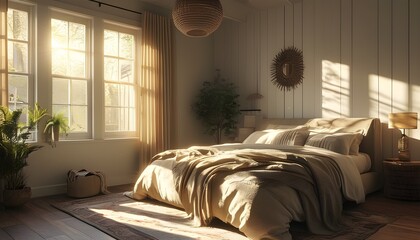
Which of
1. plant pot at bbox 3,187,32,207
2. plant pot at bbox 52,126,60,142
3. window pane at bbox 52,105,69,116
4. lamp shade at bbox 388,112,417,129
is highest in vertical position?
window pane at bbox 52,105,69,116

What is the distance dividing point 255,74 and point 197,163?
328cm

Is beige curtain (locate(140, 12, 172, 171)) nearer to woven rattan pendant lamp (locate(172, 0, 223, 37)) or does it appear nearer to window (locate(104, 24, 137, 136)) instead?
window (locate(104, 24, 137, 136))

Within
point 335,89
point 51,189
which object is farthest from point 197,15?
point 51,189

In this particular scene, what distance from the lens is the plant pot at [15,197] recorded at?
12.4 ft

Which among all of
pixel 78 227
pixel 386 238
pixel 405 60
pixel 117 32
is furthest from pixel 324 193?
pixel 117 32

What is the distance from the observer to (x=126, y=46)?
18.2 feet

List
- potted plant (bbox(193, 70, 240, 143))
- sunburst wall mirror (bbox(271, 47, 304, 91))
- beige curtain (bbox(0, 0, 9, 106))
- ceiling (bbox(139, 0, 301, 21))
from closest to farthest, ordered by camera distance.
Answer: beige curtain (bbox(0, 0, 9, 106)), sunburst wall mirror (bbox(271, 47, 304, 91)), ceiling (bbox(139, 0, 301, 21)), potted plant (bbox(193, 70, 240, 143))

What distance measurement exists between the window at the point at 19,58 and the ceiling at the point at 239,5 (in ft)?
6.61

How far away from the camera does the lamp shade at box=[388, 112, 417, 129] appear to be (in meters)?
4.10

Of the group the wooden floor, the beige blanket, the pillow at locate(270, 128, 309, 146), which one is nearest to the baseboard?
the wooden floor

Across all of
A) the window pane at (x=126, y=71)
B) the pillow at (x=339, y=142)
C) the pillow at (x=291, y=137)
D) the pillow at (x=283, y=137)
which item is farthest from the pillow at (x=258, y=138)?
the window pane at (x=126, y=71)

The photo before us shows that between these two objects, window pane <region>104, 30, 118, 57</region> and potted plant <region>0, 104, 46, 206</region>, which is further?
window pane <region>104, 30, 118, 57</region>

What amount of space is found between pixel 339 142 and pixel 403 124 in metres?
0.81

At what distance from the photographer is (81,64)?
16.5 ft
